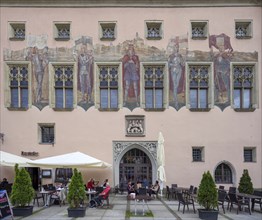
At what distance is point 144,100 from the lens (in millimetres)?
25109

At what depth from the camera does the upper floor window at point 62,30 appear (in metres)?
25.5

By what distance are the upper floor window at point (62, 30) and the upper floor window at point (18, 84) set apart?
2775mm

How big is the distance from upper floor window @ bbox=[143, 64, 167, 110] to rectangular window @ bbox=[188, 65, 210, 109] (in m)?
1.76

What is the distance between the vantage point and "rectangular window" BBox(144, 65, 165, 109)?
82.9 feet

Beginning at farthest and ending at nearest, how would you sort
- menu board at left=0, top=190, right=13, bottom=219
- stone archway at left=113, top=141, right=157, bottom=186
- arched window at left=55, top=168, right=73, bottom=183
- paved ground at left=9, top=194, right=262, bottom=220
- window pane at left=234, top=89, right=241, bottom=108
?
window pane at left=234, top=89, right=241, bottom=108 < arched window at left=55, top=168, right=73, bottom=183 < stone archway at left=113, top=141, right=157, bottom=186 < paved ground at left=9, top=194, right=262, bottom=220 < menu board at left=0, top=190, right=13, bottom=219

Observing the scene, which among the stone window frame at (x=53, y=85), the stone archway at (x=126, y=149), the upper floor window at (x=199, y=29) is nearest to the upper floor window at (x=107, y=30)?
the stone window frame at (x=53, y=85)

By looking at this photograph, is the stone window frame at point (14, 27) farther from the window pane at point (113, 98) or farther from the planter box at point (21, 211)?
the planter box at point (21, 211)

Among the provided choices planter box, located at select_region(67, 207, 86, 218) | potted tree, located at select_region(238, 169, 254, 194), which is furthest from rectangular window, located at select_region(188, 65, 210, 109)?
planter box, located at select_region(67, 207, 86, 218)

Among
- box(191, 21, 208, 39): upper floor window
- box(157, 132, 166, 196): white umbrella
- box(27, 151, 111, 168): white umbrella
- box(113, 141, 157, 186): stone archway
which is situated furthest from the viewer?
box(191, 21, 208, 39): upper floor window

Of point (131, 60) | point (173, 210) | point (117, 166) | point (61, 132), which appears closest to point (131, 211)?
point (173, 210)

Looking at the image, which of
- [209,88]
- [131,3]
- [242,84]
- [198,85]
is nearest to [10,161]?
[198,85]

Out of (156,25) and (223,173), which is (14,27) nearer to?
(156,25)

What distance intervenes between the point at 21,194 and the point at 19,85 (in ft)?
37.5

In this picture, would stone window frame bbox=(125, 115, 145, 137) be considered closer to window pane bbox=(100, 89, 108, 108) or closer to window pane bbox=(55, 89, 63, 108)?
window pane bbox=(100, 89, 108, 108)
